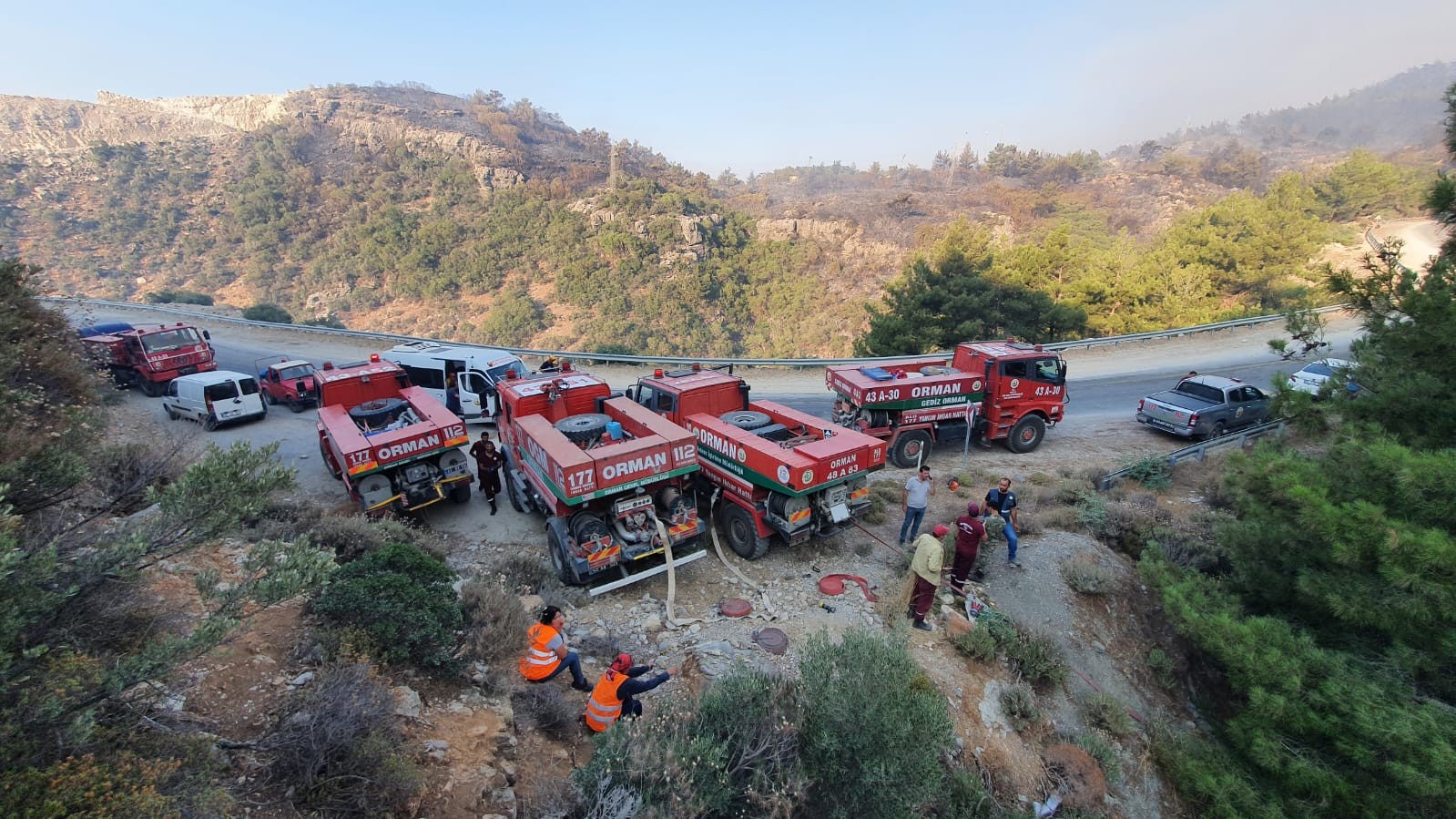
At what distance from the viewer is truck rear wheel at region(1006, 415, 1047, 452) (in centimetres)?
1438

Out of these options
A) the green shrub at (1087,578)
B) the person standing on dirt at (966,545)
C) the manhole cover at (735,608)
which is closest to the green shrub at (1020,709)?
the person standing on dirt at (966,545)

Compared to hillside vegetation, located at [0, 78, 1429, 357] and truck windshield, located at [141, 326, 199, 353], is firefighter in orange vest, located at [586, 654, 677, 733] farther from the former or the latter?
hillside vegetation, located at [0, 78, 1429, 357]

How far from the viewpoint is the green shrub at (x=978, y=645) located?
7.15 meters

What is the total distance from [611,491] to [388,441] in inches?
177

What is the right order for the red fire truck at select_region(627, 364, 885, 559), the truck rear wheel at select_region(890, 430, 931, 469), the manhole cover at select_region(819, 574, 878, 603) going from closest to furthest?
the manhole cover at select_region(819, 574, 878, 603) → the red fire truck at select_region(627, 364, 885, 559) → the truck rear wheel at select_region(890, 430, 931, 469)

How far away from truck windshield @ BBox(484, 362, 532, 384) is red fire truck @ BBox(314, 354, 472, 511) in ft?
9.02

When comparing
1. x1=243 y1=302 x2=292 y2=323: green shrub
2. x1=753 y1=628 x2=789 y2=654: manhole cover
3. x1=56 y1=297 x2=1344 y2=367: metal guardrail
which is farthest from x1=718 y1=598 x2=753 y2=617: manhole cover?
x1=243 y1=302 x2=292 y2=323: green shrub

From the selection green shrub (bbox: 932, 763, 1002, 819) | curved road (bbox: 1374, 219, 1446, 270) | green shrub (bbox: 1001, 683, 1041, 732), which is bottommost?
green shrub (bbox: 1001, 683, 1041, 732)

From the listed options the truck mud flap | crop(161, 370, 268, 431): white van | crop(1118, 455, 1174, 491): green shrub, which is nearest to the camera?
the truck mud flap

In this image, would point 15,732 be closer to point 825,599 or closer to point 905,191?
point 825,599

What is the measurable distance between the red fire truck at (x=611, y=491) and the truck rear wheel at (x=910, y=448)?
5533 mm

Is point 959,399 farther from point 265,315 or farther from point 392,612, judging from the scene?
point 265,315

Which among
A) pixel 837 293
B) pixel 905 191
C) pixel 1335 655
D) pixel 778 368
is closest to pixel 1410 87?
pixel 905 191

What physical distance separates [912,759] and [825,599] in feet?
11.9
